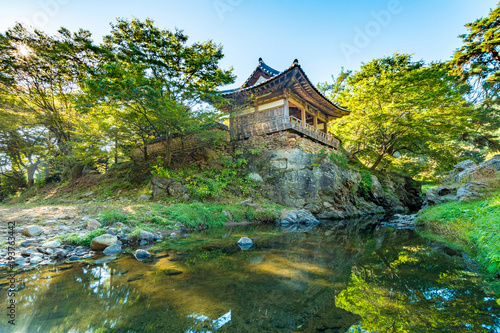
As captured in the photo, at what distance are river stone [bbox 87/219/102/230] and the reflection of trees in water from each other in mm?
6392

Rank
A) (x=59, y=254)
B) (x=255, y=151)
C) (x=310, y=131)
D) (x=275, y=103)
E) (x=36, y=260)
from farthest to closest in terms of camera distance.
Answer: (x=275, y=103) < (x=310, y=131) < (x=255, y=151) < (x=59, y=254) < (x=36, y=260)

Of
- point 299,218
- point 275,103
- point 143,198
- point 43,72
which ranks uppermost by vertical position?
point 43,72

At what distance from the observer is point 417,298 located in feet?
8.40

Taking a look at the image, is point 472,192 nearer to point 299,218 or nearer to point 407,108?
point 299,218

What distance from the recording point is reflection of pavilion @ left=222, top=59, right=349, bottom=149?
12.5 meters

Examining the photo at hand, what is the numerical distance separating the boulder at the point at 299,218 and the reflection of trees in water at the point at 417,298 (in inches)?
234

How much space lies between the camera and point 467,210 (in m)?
6.61

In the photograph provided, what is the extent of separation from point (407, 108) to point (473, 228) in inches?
418

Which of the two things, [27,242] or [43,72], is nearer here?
[27,242]

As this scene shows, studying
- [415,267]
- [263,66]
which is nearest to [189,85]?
[263,66]

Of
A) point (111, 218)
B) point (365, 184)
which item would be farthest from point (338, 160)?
point (111, 218)

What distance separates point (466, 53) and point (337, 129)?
915 centimetres

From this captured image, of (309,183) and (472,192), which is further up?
(309,183)

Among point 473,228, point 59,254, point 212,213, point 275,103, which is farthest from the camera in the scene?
point 275,103
